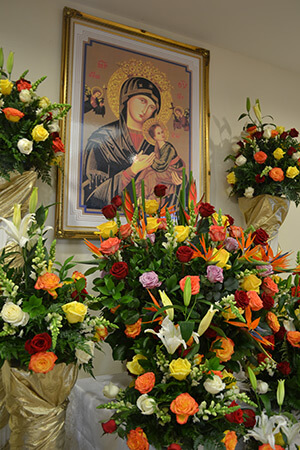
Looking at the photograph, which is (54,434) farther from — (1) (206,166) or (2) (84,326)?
(1) (206,166)

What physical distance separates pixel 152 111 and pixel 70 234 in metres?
0.94

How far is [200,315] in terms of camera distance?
4.47 ft

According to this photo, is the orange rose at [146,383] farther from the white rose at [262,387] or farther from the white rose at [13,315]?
the white rose at [262,387]

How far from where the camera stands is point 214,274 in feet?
4.20

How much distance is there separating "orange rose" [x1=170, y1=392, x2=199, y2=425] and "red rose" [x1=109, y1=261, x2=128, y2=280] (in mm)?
421

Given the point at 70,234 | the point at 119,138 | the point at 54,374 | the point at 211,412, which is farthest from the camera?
the point at 119,138

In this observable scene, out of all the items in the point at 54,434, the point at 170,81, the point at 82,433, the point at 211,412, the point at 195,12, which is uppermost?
the point at 195,12

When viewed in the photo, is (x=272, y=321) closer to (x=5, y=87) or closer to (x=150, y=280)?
(x=150, y=280)

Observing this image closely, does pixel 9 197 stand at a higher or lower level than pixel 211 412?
higher

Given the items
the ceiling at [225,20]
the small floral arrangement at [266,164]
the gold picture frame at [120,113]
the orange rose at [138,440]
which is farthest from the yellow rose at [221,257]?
the ceiling at [225,20]

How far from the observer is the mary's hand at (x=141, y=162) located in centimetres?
242

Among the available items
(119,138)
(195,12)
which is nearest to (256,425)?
(119,138)

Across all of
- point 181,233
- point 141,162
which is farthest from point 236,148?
point 181,233

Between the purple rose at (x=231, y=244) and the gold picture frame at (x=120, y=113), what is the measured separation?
1.04m
